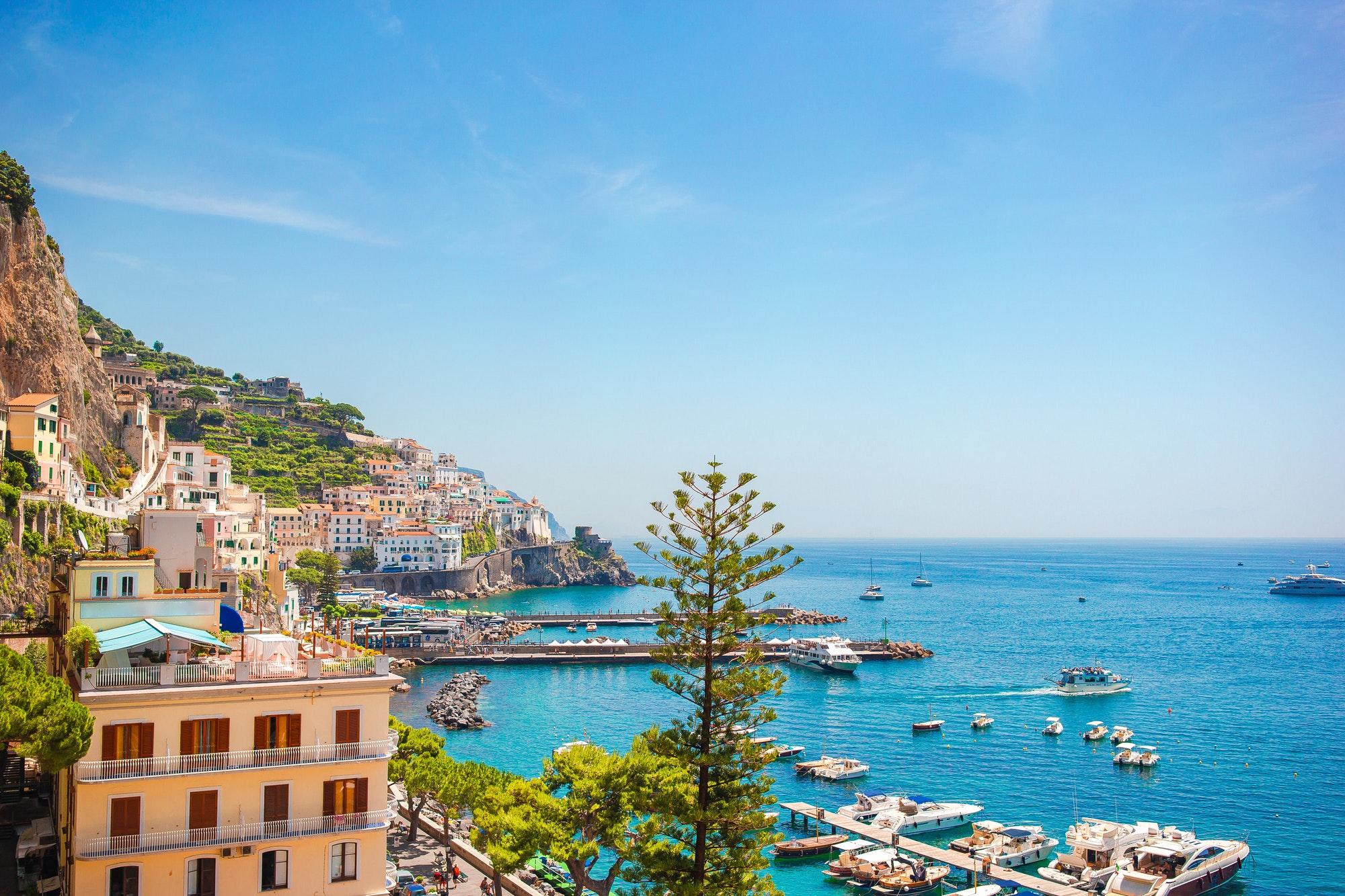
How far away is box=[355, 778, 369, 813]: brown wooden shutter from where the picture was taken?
14.5 m

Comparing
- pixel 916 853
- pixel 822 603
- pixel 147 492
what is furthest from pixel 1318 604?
pixel 147 492

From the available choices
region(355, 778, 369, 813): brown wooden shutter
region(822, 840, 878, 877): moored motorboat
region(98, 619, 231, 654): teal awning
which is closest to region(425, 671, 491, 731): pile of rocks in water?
region(822, 840, 878, 877): moored motorboat

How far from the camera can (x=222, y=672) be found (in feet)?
46.8

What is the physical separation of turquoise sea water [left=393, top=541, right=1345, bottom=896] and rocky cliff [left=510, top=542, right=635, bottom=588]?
48.3m

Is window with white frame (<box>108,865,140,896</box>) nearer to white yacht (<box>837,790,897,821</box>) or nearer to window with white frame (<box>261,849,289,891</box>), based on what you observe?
window with white frame (<box>261,849,289,891</box>)

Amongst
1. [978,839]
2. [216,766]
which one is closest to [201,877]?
[216,766]

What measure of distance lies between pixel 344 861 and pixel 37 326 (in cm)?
4161

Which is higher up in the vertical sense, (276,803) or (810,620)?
(276,803)

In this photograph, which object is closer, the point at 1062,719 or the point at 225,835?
the point at 225,835

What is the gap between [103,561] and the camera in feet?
50.6

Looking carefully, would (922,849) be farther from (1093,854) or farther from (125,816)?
(125,816)

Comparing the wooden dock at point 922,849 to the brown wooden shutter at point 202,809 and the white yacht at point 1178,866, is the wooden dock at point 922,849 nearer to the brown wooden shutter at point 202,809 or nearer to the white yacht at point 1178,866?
the white yacht at point 1178,866

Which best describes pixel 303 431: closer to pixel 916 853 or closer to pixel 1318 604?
pixel 916 853

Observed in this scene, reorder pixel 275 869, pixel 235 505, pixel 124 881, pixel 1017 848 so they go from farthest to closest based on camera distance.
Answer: pixel 235 505
pixel 1017 848
pixel 275 869
pixel 124 881
